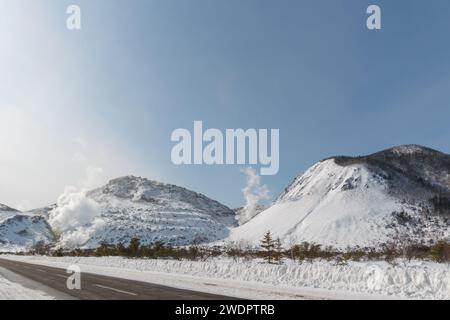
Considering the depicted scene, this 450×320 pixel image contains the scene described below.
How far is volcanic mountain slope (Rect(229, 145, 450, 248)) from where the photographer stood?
132 m

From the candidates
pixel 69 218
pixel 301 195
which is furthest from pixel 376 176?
pixel 69 218

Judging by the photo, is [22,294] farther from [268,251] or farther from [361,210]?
[361,210]

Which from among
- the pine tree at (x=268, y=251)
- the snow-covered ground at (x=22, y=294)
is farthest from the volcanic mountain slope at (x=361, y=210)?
the snow-covered ground at (x=22, y=294)

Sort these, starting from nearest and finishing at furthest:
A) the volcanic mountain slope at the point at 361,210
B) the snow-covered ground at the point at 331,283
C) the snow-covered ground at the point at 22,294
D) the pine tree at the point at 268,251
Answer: the snow-covered ground at the point at 22,294 → the snow-covered ground at the point at 331,283 → the pine tree at the point at 268,251 → the volcanic mountain slope at the point at 361,210

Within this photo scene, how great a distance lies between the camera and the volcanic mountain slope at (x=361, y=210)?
13150 cm

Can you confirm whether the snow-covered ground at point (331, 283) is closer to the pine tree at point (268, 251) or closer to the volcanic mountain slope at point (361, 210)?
the pine tree at point (268, 251)

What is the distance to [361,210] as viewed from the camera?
6014 inches

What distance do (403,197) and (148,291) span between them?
16504 centimetres

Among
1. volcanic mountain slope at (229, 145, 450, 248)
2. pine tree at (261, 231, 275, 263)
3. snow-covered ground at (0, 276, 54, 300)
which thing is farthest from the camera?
volcanic mountain slope at (229, 145, 450, 248)

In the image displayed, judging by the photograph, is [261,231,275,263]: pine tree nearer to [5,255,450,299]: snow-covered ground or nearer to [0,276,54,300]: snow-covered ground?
[5,255,450,299]: snow-covered ground

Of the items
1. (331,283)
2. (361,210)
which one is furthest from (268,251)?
(361,210)

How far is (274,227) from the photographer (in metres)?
170

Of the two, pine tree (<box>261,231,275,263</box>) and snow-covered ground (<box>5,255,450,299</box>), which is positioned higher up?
snow-covered ground (<box>5,255,450,299</box>)

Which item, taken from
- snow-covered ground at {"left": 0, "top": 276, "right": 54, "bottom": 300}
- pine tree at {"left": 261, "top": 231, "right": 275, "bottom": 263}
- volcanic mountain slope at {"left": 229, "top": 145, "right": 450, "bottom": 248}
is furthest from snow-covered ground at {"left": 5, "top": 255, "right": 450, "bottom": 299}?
volcanic mountain slope at {"left": 229, "top": 145, "right": 450, "bottom": 248}
